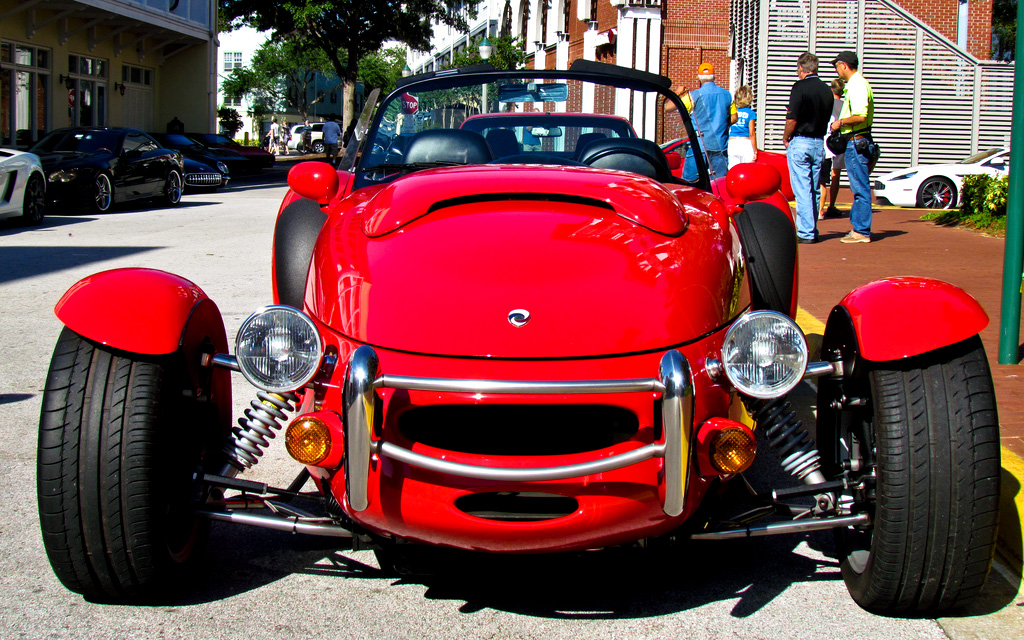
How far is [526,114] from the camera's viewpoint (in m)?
4.66

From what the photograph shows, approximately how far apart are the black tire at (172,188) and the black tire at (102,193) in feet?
5.52

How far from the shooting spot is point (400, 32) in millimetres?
42750

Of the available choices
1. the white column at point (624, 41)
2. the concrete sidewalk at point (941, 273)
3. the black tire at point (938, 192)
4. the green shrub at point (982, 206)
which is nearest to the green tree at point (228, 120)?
the white column at point (624, 41)

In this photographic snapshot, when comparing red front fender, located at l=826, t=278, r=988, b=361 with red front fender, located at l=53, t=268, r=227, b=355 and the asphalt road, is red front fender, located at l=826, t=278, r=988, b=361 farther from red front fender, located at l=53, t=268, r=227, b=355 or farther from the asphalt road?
red front fender, located at l=53, t=268, r=227, b=355

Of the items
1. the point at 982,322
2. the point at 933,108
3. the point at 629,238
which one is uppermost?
the point at 933,108

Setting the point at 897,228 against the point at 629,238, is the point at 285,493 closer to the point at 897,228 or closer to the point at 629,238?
the point at 629,238

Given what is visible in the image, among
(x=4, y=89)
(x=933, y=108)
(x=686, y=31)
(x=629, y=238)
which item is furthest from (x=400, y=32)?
(x=629, y=238)

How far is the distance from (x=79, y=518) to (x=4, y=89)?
2513 cm

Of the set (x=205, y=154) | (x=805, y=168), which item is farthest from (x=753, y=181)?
(x=205, y=154)

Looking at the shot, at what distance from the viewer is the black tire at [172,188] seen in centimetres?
1827

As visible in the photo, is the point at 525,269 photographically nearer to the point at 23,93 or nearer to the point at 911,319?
the point at 911,319

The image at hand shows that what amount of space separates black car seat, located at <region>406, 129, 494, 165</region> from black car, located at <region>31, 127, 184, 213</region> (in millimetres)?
13144

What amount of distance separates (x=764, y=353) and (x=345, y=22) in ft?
135

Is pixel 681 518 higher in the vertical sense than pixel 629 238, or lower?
lower
